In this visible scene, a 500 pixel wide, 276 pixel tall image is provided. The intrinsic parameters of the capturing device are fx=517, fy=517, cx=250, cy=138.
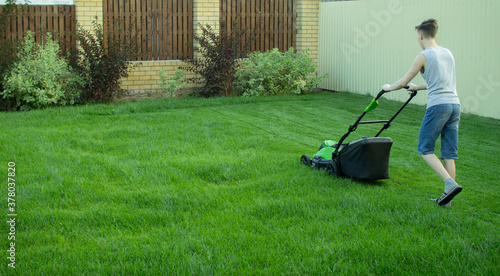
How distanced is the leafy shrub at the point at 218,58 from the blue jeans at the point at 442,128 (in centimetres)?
819

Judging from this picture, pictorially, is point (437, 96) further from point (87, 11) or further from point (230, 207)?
point (87, 11)

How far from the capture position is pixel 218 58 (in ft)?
41.9

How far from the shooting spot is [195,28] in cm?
1380

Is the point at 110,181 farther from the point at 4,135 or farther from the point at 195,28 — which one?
the point at 195,28

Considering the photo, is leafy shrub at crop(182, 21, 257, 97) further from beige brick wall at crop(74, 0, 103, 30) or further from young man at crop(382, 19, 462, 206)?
young man at crop(382, 19, 462, 206)

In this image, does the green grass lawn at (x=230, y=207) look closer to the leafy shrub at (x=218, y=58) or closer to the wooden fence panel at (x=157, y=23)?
the leafy shrub at (x=218, y=58)

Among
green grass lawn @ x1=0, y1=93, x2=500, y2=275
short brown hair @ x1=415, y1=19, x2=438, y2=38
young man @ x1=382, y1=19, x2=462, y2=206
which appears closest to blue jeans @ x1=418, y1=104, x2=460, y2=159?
young man @ x1=382, y1=19, x2=462, y2=206

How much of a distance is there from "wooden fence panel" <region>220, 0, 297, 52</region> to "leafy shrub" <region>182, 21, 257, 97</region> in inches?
35.1

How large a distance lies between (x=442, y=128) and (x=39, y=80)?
8613mm

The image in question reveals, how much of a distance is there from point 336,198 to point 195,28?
9.71 m

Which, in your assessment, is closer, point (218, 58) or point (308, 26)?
point (218, 58)

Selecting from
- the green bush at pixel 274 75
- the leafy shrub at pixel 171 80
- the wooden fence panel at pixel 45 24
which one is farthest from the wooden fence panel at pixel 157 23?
the green bush at pixel 274 75

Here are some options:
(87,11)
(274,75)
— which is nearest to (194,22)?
(274,75)

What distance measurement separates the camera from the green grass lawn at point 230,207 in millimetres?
3736
